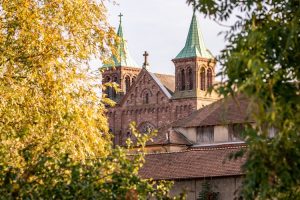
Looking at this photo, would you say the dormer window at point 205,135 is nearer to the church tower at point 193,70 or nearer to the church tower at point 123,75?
the church tower at point 193,70

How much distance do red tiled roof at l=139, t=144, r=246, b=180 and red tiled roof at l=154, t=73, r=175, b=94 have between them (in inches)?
2476

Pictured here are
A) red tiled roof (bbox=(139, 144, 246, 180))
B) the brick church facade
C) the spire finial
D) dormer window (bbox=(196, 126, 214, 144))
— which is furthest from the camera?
the spire finial

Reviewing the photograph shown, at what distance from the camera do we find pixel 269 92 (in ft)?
46.2

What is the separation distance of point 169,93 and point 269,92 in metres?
102

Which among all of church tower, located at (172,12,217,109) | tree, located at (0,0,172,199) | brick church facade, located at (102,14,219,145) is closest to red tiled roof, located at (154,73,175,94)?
brick church facade, located at (102,14,219,145)

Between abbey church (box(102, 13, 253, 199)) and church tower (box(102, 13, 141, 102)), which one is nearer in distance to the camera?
abbey church (box(102, 13, 253, 199))

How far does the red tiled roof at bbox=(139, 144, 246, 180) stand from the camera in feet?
155

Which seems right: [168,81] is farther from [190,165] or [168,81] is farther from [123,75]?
[190,165]

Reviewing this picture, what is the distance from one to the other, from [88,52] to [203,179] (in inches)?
787

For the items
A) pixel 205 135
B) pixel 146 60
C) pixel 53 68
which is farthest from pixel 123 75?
pixel 53 68

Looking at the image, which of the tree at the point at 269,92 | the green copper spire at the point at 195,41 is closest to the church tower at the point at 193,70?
the green copper spire at the point at 195,41

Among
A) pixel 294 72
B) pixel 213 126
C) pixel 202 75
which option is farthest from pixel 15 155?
pixel 202 75

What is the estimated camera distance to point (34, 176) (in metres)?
17.5

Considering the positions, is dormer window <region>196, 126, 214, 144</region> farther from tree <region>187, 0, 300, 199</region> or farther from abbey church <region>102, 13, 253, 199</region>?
tree <region>187, 0, 300, 199</region>
